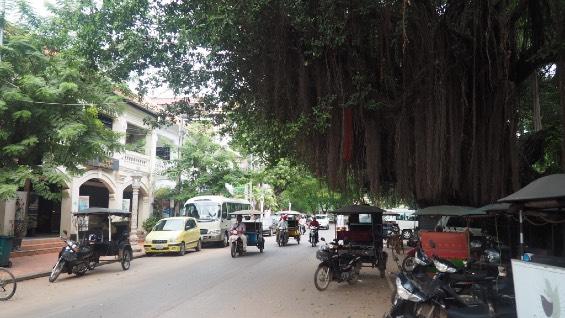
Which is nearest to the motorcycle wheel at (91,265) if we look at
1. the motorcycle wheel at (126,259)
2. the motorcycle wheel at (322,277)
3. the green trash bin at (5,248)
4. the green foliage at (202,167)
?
the motorcycle wheel at (126,259)

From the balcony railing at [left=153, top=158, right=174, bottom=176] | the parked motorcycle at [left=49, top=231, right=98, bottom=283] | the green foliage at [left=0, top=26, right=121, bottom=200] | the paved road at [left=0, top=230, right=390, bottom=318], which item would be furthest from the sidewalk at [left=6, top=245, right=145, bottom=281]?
the balcony railing at [left=153, top=158, right=174, bottom=176]

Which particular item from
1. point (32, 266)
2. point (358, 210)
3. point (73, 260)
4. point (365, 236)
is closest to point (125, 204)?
point (32, 266)

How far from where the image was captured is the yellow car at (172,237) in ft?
63.7

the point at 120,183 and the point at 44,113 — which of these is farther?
the point at 120,183

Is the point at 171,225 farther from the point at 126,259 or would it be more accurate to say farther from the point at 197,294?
the point at 197,294

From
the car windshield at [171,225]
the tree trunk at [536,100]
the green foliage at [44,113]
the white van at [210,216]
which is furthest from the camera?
the white van at [210,216]

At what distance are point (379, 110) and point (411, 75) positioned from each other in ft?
2.92

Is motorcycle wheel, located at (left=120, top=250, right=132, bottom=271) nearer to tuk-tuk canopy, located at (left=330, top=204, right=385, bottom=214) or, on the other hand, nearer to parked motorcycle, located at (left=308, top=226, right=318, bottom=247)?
tuk-tuk canopy, located at (left=330, top=204, right=385, bottom=214)

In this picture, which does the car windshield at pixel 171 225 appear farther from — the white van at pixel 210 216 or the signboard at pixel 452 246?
the signboard at pixel 452 246

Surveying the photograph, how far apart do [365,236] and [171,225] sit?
9110 mm

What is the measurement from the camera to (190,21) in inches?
364

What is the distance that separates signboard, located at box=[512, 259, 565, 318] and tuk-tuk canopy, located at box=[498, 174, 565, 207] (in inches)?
42.7

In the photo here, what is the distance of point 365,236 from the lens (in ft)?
51.5

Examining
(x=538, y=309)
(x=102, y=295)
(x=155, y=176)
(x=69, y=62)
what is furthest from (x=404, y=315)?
(x=155, y=176)
